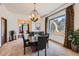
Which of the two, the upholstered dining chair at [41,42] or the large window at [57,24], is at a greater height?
the large window at [57,24]

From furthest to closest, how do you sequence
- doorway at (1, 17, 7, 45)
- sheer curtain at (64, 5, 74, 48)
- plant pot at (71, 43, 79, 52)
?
doorway at (1, 17, 7, 45)
sheer curtain at (64, 5, 74, 48)
plant pot at (71, 43, 79, 52)

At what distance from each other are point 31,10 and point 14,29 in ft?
2.62

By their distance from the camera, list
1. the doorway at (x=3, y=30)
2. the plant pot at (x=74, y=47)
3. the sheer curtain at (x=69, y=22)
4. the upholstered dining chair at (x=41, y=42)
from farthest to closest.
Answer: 1. the doorway at (x=3, y=30)
2. the upholstered dining chair at (x=41, y=42)
3. the sheer curtain at (x=69, y=22)
4. the plant pot at (x=74, y=47)

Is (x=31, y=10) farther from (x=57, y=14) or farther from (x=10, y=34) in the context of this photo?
(x=10, y=34)

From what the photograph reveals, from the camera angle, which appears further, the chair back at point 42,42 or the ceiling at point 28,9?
the chair back at point 42,42

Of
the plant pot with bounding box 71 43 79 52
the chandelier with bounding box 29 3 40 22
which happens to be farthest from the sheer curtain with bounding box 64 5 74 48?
the chandelier with bounding box 29 3 40 22

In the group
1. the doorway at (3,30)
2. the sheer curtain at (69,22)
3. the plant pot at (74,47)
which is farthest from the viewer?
the doorway at (3,30)

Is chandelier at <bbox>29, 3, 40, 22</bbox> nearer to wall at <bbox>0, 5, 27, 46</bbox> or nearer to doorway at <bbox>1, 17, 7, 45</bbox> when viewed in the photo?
wall at <bbox>0, 5, 27, 46</bbox>

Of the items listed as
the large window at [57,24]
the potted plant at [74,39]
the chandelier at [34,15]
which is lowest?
the potted plant at [74,39]

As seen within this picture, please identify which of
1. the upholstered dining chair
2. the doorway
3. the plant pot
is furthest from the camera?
the doorway

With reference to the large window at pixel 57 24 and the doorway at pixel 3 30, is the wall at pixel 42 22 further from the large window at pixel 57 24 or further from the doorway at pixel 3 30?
the doorway at pixel 3 30

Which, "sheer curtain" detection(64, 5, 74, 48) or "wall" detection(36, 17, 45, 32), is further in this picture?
"wall" detection(36, 17, 45, 32)

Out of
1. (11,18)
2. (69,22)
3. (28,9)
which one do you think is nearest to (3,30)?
(11,18)

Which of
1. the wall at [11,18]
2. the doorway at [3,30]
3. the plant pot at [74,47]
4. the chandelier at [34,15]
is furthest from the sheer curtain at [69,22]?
the doorway at [3,30]
